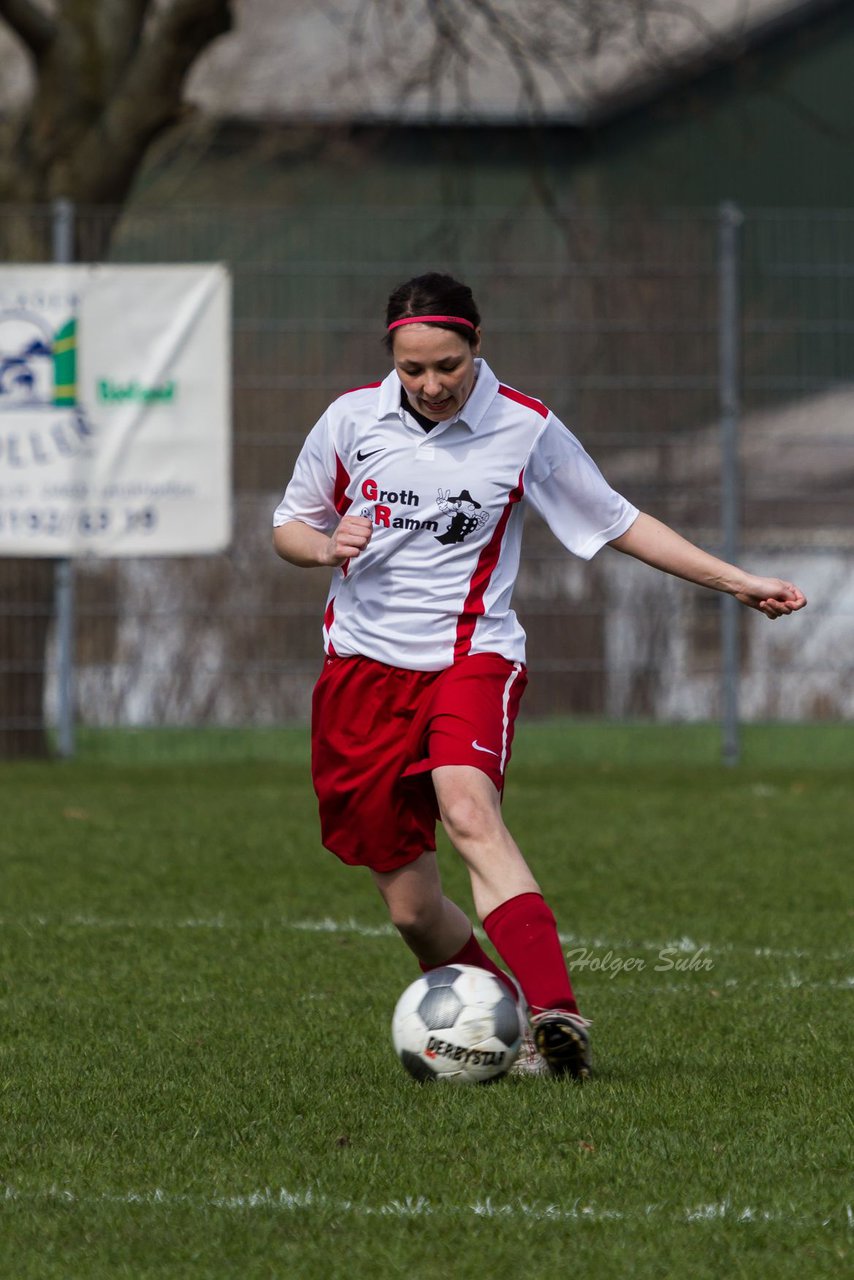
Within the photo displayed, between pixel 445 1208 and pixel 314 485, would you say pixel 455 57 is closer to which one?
pixel 314 485

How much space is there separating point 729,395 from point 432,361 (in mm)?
7786

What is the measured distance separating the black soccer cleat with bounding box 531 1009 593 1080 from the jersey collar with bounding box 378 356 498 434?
1389 mm

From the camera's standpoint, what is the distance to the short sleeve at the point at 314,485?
495cm

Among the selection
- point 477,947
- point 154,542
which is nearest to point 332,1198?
point 477,947

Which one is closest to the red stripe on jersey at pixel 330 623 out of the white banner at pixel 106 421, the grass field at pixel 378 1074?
the grass field at pixel 378 1074

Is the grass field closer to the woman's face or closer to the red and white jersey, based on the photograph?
the red and white jersey

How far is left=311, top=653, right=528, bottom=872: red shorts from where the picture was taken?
4.71 meters

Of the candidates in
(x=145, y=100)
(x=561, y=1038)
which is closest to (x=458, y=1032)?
(x=561, y=1038)

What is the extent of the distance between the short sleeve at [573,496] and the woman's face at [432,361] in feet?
1.03

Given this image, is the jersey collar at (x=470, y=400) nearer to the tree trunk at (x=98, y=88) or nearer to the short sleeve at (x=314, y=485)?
the short sleeve at (x=314, y=485)

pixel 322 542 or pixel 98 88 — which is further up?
pixel 98 88

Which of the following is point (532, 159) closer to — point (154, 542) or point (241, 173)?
point (154, 542)

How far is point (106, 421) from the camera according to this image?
11.9m

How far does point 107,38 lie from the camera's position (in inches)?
518
